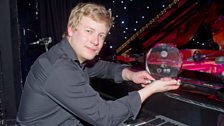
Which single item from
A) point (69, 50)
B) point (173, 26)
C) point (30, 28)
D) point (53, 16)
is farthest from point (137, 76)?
point (53, 16)

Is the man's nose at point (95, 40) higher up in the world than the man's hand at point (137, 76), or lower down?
higher up

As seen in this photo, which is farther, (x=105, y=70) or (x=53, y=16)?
(x=53, y=16)

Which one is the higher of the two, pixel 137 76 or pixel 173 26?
pixel 173 26

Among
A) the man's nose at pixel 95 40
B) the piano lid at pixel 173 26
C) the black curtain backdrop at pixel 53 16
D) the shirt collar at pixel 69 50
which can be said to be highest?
the black curtain backdrop at pixel 53 16

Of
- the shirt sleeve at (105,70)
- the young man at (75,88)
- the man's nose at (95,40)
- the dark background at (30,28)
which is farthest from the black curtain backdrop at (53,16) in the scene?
the man's nose at (95,40)

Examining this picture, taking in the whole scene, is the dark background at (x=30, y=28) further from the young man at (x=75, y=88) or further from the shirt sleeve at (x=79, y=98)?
the shirt sleeve at (x=79, y=98)

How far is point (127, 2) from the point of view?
3516 mm

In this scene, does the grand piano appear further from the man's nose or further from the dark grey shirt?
the man's nose

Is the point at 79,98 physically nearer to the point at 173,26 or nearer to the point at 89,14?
the point at 89,14

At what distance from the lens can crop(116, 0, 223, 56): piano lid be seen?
1.98 meters

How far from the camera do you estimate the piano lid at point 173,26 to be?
1978 mm

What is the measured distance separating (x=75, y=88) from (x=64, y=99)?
0.07 m

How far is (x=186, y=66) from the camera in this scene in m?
1.73

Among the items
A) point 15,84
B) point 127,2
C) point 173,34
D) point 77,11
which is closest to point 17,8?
point 15,84
